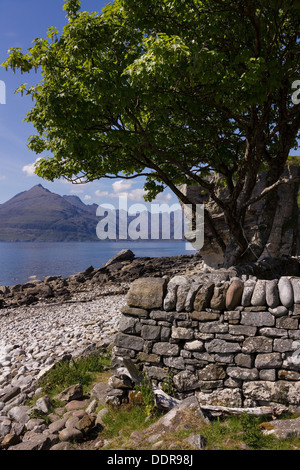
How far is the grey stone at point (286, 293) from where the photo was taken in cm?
598

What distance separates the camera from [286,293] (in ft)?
19.8

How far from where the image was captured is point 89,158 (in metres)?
11.2

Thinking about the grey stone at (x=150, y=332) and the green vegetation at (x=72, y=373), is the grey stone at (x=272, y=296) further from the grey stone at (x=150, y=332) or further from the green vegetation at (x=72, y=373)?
the green vegetation at (x=72, y=373)

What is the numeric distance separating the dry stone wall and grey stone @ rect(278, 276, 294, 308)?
0.02 m

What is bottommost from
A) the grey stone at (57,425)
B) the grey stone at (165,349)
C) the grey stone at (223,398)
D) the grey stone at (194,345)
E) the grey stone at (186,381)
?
the grey stone at (57,425)

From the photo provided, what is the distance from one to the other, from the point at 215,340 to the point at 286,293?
1523 mm

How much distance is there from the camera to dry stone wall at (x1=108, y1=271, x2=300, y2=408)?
19.6 ft

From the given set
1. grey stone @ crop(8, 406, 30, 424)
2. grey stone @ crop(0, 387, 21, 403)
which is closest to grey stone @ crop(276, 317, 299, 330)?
grey stone @ crop(8, 406, 30, 424)

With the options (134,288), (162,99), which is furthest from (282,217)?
(134,288)

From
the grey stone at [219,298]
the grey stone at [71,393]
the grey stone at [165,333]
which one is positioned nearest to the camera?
the grey stone at [219,298]

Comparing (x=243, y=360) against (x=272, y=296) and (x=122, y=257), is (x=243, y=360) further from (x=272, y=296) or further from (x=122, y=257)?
(x=122, y=257)

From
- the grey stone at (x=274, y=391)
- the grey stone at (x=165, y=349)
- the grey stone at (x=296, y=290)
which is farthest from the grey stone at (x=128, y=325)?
the grey stone at (x=296, y=290)

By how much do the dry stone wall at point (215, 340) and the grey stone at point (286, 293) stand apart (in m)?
0.02

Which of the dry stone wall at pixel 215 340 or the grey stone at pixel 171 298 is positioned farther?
the grey stone at pixel 171 298
